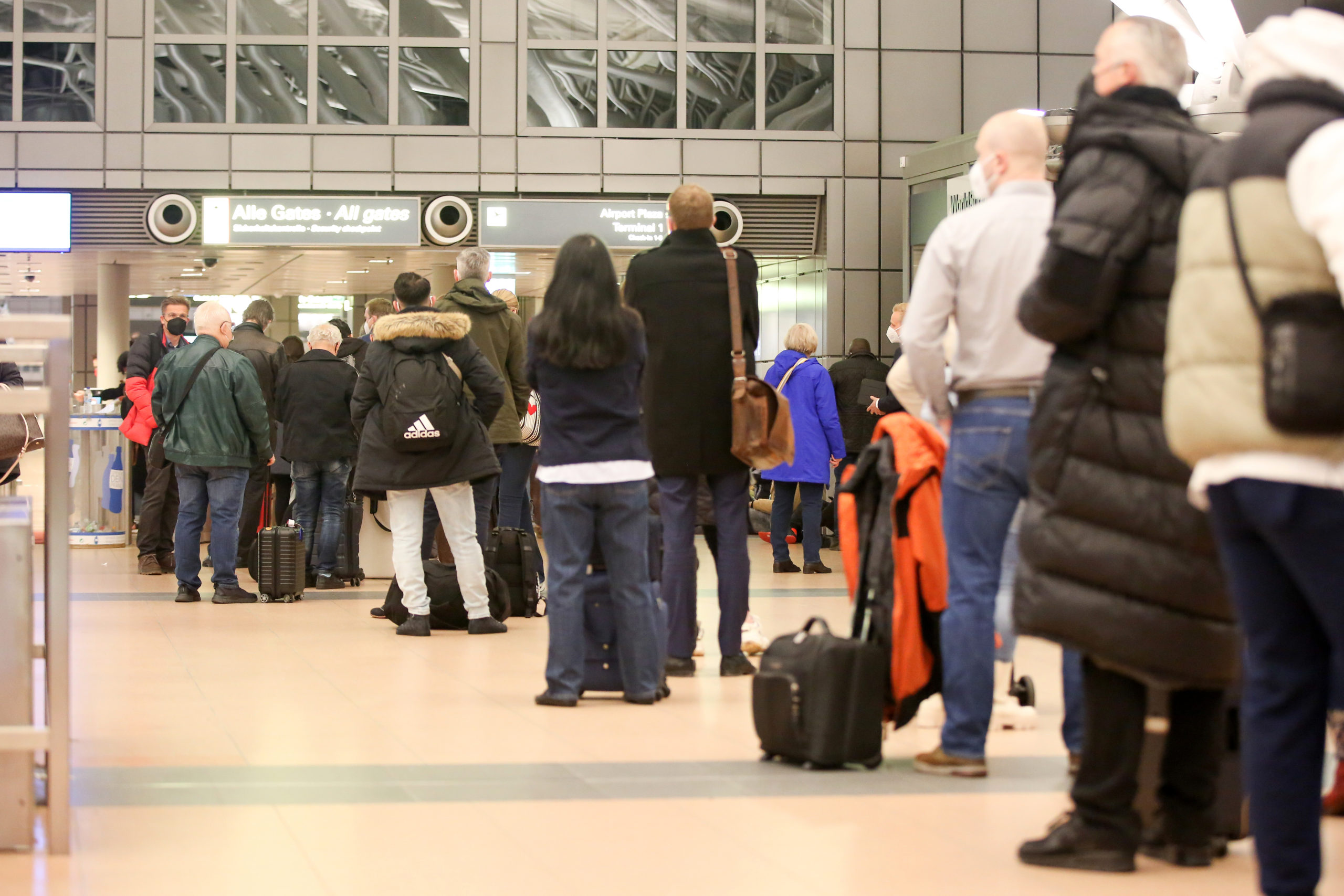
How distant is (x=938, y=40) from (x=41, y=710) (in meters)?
16.3

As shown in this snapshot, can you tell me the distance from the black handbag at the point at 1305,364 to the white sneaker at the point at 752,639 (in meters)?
4.79

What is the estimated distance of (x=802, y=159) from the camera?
19594 millimetres

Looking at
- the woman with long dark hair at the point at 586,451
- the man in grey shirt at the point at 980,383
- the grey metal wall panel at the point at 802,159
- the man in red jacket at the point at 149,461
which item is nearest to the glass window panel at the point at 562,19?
the grey metal wall panel at the point at 802,159

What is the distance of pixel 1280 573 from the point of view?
2768 mm

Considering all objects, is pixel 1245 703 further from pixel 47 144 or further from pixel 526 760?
pixel 47 144

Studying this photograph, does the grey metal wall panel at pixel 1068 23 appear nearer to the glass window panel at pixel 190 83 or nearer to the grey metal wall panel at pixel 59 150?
the glass window panel at pixel 190 83

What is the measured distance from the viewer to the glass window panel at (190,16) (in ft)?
61.9

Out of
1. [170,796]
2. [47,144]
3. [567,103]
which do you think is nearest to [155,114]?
[47,144]

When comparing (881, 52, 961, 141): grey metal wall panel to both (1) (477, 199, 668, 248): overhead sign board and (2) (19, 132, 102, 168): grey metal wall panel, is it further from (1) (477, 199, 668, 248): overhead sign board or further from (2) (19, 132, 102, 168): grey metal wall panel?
(2) (19, 132, 102, 168): grey metal wall panel

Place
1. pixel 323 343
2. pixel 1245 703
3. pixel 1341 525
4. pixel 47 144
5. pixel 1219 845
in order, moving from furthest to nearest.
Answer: pixel 47 144, pixel 323 343, pixel 1219 845, pixel 1245 703, pixel 1341 525

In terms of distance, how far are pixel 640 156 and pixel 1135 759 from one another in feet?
53.6

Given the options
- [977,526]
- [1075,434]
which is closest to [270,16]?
[977,526]

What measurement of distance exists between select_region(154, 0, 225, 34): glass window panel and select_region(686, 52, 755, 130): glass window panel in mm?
5445

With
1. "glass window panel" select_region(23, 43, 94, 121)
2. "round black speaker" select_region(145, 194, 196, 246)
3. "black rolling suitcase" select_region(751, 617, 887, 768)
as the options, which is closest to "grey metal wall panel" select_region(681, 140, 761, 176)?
"round black speaker" select_region(145, 194, 196, 246)
